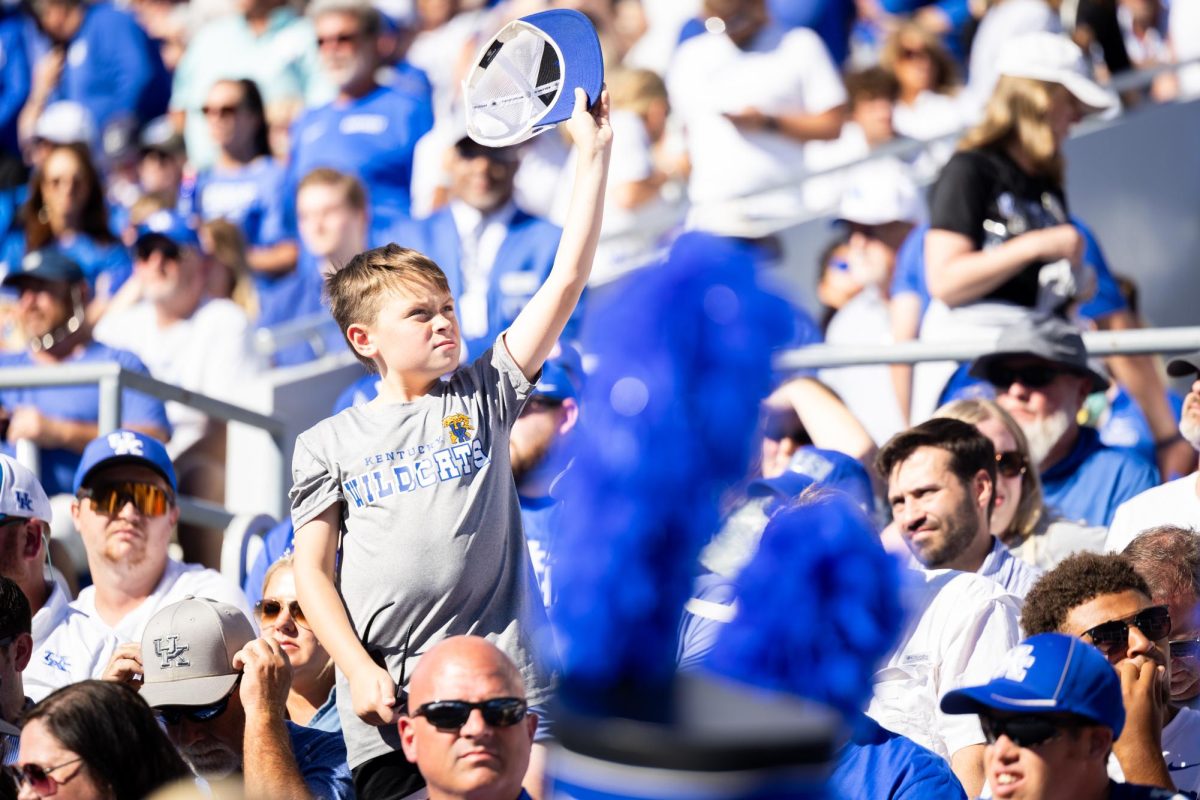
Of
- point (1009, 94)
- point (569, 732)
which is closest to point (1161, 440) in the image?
point (1009, 94)

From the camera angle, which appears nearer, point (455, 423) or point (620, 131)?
point (455, 423)

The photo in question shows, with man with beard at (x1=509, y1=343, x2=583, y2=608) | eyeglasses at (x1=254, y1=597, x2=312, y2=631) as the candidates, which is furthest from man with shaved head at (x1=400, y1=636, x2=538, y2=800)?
man with beard at (x1=509, y1=343, x2=583, y2=608)

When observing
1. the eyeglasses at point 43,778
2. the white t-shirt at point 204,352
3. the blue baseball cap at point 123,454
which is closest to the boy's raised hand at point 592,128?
the eyeglasses at point 43,778

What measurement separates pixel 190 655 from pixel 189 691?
0.27 ft

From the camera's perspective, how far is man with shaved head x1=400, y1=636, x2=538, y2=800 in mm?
3084

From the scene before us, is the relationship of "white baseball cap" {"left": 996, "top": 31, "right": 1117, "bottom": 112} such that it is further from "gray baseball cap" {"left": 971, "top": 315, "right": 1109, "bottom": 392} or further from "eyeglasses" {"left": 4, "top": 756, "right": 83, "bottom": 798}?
"eyeglasses" {"left": 4, "top": 756, "right": 83, "bottom": 798}

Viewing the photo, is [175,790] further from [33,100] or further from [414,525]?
[33,100]

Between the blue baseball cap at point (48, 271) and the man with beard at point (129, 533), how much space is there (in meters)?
2.01

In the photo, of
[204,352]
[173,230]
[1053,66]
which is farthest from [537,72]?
[173,230]

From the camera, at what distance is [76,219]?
8.65 m

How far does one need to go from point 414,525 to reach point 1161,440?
3.40m

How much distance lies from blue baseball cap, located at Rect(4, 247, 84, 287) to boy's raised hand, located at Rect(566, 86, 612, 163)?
4.57 meters

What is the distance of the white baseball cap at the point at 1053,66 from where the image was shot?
5.98m

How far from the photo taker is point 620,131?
836cm
